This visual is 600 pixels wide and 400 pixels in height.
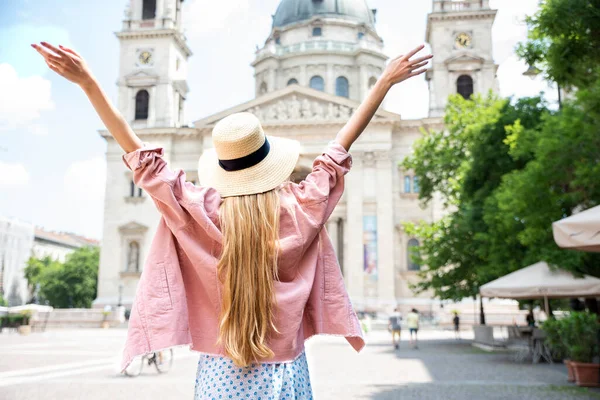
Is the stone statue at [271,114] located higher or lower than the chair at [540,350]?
higher

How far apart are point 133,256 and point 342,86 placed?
83.0 ft

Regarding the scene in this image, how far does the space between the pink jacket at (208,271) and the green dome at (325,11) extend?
217 feet

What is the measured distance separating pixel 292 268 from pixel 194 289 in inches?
16.3

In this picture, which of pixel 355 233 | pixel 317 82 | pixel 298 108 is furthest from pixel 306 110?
pixel 317 82

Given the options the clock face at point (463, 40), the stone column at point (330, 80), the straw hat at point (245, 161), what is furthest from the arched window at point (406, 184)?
the straw hat at point (245, 161)

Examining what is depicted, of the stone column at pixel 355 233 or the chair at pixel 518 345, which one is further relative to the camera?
the stone column at pixel 355 233

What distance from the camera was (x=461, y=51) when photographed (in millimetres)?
51375

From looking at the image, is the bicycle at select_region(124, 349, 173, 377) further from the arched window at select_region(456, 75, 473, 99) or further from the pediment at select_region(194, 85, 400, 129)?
the arched window at select_region(456, 75, 473, 99)

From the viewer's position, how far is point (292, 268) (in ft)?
A: 8.59

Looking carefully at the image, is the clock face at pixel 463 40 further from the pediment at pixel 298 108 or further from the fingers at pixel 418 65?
the fingers at pixel 418 65

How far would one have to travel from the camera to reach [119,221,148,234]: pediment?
52281 millimetres

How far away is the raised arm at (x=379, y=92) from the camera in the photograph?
2871 millimetres

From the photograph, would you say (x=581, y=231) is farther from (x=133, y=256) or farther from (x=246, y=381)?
(x=133, y=256)

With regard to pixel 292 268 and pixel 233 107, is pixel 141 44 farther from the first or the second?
pixel 292 268
